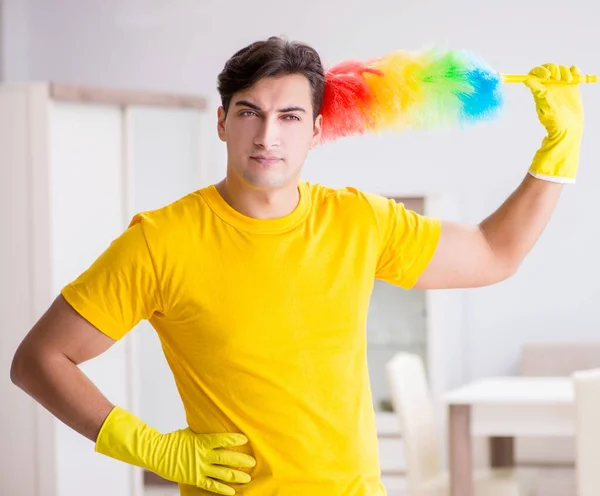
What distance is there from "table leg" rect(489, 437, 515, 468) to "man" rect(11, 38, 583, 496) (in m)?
2.82

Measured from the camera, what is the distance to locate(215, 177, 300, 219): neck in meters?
1.76

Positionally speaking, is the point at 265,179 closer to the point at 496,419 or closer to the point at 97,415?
the point at 97,415

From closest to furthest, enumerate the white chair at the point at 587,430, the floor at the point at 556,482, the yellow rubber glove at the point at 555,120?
the yellow rubber glove at the point at 555,120 → the white chair at the point at 587,430 → the floor at the point at 556,482

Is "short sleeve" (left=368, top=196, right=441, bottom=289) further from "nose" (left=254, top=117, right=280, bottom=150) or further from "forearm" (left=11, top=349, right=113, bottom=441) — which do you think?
"forearm" (left=11, top=349, right=113, bottom=441)

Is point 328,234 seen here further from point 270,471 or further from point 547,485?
point 547,485

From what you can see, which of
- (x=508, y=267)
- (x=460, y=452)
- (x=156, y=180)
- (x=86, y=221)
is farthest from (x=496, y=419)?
(x=508, y=267)

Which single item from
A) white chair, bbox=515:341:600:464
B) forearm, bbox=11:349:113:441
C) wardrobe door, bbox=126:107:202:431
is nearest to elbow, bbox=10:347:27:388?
forearm, bbox=11:349:113:441

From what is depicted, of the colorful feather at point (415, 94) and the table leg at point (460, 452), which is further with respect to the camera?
the table leg at point (460, 452)

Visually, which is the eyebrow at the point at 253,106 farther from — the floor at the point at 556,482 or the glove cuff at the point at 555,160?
the floor at the point at 556,482

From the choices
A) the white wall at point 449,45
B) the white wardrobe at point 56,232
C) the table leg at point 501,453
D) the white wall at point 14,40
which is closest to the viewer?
the white wardrobe at point 56,232

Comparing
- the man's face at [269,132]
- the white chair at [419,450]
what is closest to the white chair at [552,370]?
the white chair at [419,450]

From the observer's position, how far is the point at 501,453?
177 inches

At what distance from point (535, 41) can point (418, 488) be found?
2.17 meters

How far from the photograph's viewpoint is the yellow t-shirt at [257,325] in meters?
1.70
